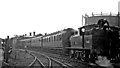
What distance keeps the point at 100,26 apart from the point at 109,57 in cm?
205

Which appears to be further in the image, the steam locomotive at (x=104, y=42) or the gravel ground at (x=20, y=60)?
the gravel ground at (x=20, y=60)

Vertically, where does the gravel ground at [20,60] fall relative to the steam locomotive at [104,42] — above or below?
below

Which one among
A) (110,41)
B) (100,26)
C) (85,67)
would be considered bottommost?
(85,67)

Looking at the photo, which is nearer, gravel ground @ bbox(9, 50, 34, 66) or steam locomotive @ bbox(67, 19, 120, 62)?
steam locomotive @ bbox(67, 19, 120, 62)

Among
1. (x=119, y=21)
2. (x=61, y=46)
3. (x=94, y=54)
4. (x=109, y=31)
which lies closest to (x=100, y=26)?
(x=109, y=31)

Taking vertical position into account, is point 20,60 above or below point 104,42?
below

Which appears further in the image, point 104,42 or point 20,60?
point 20,60

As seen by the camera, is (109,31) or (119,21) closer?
(109,31)

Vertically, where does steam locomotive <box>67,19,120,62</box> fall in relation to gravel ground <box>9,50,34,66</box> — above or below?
above

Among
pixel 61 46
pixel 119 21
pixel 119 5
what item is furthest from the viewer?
pixel 119 5

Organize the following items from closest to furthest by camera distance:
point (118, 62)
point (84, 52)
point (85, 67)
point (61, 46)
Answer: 1. point (85, 67)
2. point (118, 62)
3. point (84, 52)
4. point (61, 46)

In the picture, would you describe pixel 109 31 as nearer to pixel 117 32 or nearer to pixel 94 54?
pixel 117 32

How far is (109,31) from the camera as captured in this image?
1302 cm

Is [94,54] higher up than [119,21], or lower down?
lower down
